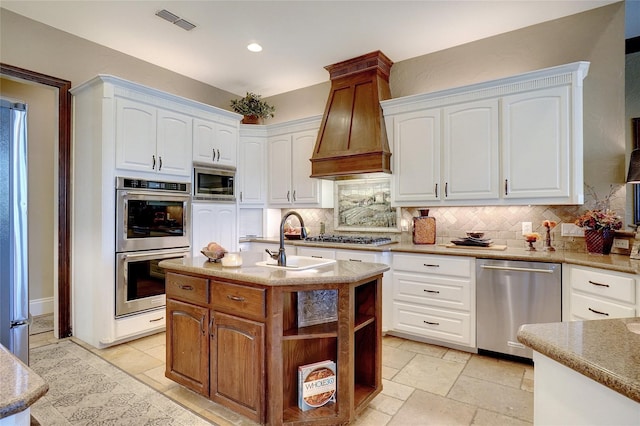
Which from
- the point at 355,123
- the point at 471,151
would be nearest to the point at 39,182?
the point at 355,123

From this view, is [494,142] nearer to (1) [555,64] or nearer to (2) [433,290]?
(1) [555,64]

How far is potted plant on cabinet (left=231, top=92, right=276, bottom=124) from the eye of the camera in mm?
4695

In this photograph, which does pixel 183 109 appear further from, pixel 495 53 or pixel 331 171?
pixel 495 53

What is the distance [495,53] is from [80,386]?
4714mm

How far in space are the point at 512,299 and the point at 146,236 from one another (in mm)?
3411

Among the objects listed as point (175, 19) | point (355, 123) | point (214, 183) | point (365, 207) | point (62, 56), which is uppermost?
point (175, 19)

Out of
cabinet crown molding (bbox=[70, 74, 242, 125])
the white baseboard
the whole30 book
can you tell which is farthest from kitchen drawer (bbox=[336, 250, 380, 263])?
the white baseboard

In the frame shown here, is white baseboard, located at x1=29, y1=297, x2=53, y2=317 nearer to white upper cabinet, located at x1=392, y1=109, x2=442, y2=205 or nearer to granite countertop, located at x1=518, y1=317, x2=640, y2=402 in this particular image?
white upper cabinet, located at x1=392, y1=109, x2=442, y2=205

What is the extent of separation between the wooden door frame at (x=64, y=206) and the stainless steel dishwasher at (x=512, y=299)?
396 cm

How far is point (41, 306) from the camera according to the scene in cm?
414

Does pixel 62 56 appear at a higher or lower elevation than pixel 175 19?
lower

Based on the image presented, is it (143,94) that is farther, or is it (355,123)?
(355,123)

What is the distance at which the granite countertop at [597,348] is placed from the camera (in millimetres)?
732

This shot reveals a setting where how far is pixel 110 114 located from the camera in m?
3.10
